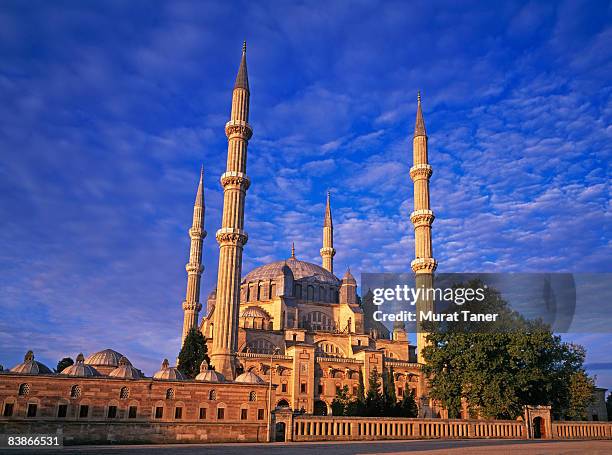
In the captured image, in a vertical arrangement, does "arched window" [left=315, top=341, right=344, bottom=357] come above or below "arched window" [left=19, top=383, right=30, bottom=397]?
above

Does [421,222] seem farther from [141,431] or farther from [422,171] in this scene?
[141,431]

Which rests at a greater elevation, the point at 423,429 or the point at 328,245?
the point at 328,245

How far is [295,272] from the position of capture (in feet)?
203

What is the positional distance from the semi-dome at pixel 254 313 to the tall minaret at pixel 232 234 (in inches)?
544

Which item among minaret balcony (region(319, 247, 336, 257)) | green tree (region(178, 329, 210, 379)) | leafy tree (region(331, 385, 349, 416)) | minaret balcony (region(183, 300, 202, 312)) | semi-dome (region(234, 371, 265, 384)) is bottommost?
leafy tree (region(331, 385, 349, 416))

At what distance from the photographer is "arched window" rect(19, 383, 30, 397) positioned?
2245cm

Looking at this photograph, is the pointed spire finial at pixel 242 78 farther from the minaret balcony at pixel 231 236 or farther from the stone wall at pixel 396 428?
the stone wall at pixel 396 428

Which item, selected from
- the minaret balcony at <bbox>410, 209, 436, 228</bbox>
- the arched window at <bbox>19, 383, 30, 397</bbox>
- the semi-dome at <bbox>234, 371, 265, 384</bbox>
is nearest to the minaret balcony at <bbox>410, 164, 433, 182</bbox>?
the minaret balcony at <bbox>410, 209, 436, 228</bbox>

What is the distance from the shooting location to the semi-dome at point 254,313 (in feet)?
177

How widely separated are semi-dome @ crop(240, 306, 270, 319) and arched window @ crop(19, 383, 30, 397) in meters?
31.8

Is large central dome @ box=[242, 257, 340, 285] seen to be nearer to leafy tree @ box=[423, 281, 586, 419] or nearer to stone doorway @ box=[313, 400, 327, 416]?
stone doorway @ box=[313, 400, 327, 416]

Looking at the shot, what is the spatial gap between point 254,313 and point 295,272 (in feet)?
29.4

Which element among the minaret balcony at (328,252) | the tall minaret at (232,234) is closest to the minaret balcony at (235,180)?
the tall minaret at (232,234)

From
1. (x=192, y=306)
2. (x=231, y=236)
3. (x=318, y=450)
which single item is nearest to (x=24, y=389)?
(x=318, y=450)
